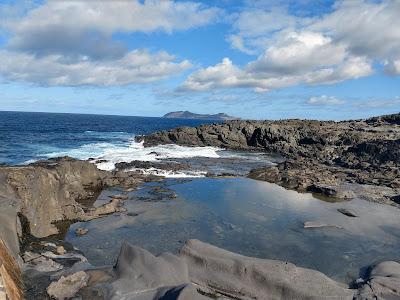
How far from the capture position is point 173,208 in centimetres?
3062

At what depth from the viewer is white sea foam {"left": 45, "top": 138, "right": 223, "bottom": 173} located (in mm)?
55381

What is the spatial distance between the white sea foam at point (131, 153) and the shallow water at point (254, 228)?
18410mm

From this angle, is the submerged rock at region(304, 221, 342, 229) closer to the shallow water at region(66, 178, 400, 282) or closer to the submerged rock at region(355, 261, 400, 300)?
the shallow water at region(66, 178, 400, 282)

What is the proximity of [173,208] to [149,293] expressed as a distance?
16.5 m

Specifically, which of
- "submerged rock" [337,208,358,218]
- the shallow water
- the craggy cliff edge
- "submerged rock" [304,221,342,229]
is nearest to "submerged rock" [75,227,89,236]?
the shallow water

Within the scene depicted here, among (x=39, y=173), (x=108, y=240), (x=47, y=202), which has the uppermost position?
(x=39, y=173)

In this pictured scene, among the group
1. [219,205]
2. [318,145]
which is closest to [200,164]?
[219,205]

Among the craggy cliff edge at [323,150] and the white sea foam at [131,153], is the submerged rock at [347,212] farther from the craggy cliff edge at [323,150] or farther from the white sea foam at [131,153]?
the white sea foam at [131,153]

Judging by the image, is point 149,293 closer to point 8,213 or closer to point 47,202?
point 8,213

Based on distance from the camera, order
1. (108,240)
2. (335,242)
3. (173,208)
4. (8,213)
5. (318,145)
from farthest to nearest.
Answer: (318,145) < (173,208) < (335,242) < (108,240) < (8,213)

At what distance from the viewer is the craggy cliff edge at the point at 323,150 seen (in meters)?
41.2

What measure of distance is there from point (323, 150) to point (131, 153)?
3153cm

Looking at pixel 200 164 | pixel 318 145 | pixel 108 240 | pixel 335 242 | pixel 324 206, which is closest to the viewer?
Result: pixel 108 240

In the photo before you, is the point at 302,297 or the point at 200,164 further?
the point at 200,164
